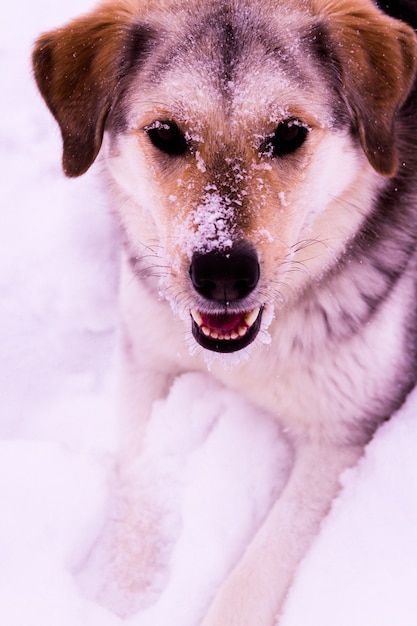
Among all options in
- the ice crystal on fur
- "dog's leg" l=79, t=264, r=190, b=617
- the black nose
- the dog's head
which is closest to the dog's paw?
"dog's leg" l=79, t=264, r=190, b=617

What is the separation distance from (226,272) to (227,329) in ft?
1.03

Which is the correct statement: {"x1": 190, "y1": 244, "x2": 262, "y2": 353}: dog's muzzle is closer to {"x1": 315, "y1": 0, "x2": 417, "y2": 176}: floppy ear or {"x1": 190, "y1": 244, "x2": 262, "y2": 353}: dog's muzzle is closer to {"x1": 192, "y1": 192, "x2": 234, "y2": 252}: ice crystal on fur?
{"x1": 192, "y1": 192, "x2": 234, "y2": 252}: ice crystal on fur

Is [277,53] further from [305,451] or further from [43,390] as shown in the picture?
[43,390]

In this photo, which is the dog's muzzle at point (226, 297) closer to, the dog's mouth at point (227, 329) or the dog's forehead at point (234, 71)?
the dog's mouth at point (227, 329)

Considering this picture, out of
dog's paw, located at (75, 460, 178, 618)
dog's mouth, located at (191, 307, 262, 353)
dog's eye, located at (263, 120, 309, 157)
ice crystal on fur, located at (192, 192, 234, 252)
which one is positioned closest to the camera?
ice crystal on fur, located at (192, 192, 234, 252)

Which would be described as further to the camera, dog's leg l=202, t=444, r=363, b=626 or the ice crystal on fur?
dog's leg l=202, t=444, r=363, b=626

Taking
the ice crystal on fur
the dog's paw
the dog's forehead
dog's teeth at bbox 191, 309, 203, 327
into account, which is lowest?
the dog's paw

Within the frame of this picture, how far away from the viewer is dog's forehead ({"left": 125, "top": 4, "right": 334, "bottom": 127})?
1964mm

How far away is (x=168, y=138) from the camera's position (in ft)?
6.81

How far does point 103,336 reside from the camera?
3365mm

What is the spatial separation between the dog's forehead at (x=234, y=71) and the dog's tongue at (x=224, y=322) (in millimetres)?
602

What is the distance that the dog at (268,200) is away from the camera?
1979mm

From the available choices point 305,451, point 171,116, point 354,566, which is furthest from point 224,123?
point 354,566

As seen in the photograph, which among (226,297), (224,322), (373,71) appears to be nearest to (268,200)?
(226,297)
